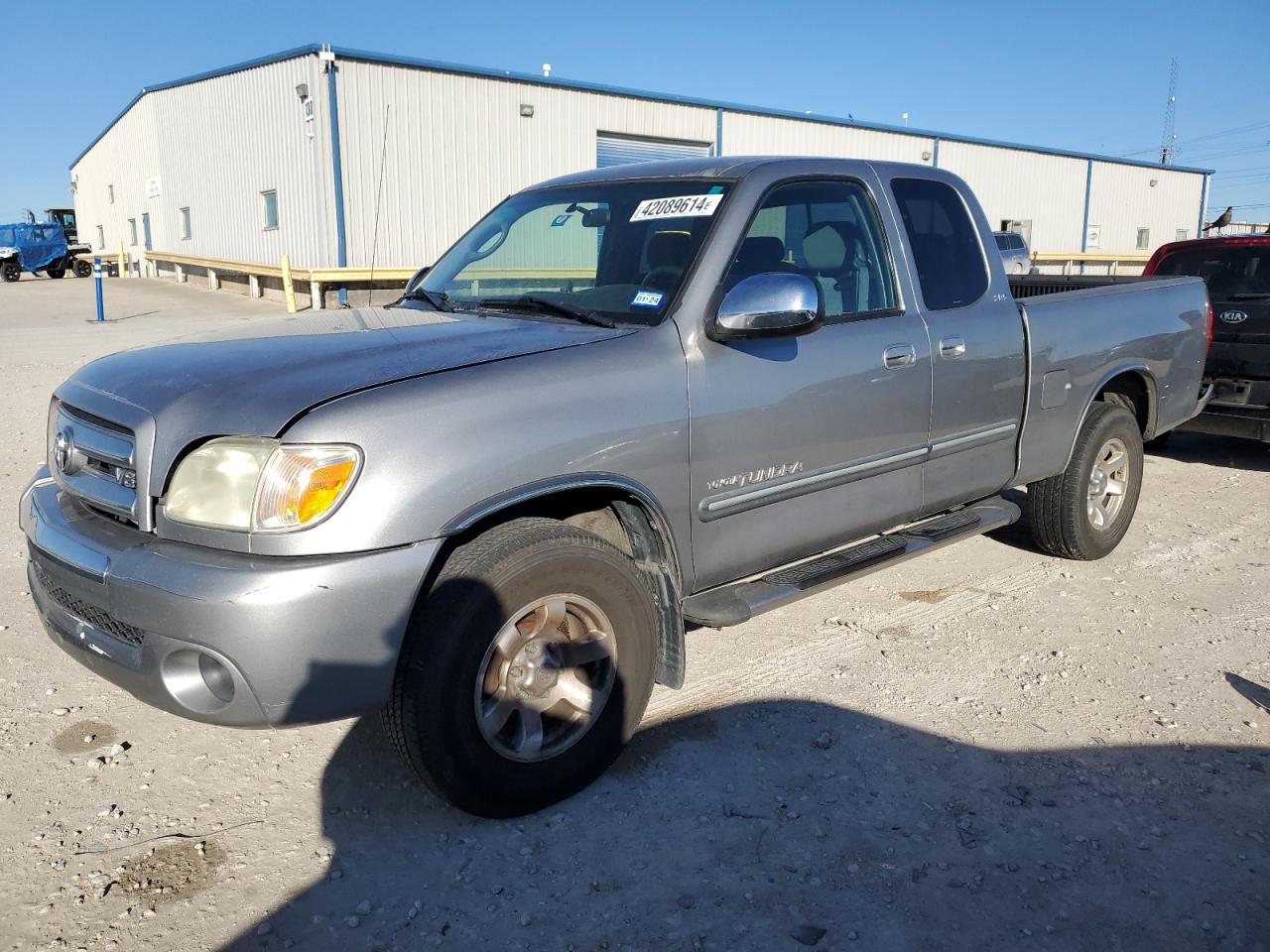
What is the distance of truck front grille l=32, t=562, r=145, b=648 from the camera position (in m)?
2.69

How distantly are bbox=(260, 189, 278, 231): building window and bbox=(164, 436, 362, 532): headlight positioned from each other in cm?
2119

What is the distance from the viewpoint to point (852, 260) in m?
4.02

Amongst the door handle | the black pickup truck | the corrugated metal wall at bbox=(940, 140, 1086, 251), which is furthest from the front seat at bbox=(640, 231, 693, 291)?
the corrugated metal wall at bbox=(940, 140, 1086, 251)

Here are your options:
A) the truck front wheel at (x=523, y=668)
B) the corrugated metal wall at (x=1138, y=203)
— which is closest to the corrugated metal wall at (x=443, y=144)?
the truck front wheel at (x=523, y=668)

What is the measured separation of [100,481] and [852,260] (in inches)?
111

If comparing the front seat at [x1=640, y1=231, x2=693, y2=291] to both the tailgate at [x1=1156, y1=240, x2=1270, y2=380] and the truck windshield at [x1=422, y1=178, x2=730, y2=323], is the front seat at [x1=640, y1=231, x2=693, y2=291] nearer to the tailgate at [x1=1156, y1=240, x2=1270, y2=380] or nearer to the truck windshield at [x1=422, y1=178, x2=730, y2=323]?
the truck windshield at [x1=422, y1=178, x2=730, y2=323]

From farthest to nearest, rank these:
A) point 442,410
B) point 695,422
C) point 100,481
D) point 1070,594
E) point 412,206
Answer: point 412,206, point 1070,594, point 695,422, point 100,481, point 442,410

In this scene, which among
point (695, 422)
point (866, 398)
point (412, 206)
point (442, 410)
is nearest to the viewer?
point (442, 410)

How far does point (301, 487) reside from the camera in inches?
99.2

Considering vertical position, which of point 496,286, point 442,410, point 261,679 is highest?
point 496,286

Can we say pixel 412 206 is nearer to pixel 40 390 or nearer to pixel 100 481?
pixel 40 390

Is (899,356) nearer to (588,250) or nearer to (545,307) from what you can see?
(588,250)

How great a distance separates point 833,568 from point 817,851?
4.17 feet

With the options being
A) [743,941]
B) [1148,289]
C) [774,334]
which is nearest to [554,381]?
[774,334]
